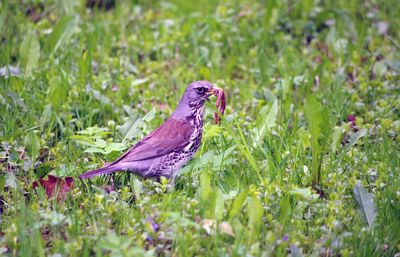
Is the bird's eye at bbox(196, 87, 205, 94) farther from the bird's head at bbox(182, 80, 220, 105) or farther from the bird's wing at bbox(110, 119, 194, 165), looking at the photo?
the bird's wing at bbox(110, 119, 194, 165)

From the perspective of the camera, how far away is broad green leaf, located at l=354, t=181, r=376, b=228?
4.71 metres

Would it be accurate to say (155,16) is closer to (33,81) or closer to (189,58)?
(189,58)

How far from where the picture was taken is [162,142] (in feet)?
17.7

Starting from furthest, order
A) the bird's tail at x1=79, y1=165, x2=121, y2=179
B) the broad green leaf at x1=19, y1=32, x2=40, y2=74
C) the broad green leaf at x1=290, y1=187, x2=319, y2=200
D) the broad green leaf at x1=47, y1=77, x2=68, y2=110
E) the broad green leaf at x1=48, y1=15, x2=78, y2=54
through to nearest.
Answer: the broad green leaf at x1=48, y1=15, x2=78, y2=54, the broad green leaf at x1=19, y1=32, x2=40, y2=74, the broad green leaf at x1=47, y1=77, x2=68, y2=110, the bird's tail at x1=79, y1=165, x2=121, y2=179, the broad green leaf at x1=290, y1=187, x2=319, y2=200

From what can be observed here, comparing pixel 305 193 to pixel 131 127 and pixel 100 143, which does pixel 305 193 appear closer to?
pixel 100 143

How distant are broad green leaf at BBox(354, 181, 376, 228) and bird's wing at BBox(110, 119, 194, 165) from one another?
4.51 ft

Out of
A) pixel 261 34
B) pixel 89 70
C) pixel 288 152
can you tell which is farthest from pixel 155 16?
pixel 288 152

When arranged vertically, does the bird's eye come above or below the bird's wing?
above

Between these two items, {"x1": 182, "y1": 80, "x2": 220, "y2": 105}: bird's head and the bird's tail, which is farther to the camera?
{"x1": 182, "y1": 80, "x2": 220, "y2": 105}: bird's head

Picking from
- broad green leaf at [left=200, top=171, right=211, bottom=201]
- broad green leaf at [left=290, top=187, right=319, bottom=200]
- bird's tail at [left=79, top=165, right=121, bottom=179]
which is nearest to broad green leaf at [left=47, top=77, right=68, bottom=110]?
bird's tail at [left=79, top=165, right=121, bottom=179]

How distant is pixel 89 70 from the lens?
6891 millimetres

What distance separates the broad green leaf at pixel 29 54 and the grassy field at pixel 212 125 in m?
0.01

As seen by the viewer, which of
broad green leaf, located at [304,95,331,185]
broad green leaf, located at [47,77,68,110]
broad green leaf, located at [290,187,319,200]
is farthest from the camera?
broad green leaf, located at [47,77,68,110]

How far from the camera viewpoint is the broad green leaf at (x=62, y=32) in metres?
7.29
